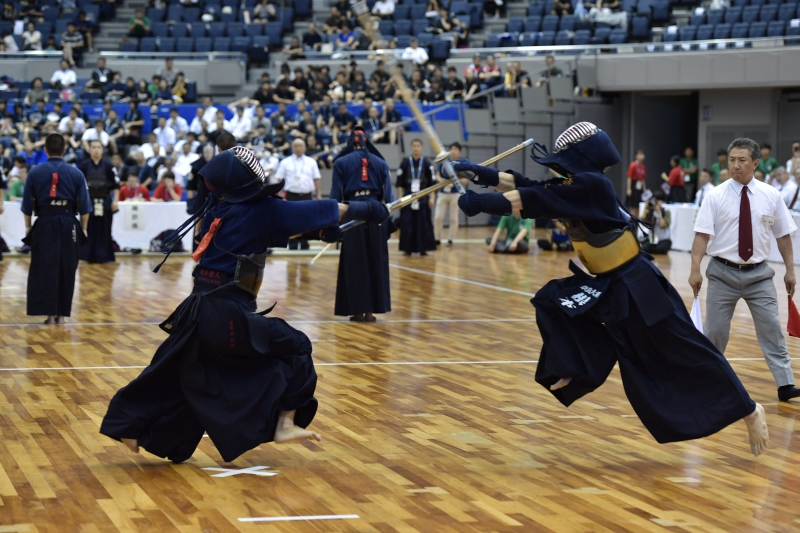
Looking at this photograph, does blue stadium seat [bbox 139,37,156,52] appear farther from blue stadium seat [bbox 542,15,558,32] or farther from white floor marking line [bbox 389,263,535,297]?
white floor marking line [bbox 389,263,535,297]

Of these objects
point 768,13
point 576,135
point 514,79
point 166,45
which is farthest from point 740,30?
point 576,135

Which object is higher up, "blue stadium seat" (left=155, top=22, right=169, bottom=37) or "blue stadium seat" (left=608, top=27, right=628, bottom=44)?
"blue stadium seat" (left=155, top=22, right=169, bottom=37)

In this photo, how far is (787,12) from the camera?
86.8 ft

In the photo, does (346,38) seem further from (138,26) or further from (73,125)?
(73,125)

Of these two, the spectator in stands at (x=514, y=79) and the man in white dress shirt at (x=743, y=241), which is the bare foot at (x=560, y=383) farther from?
the spectator in stands at (x=514, y=79)

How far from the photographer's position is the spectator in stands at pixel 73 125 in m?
26.6

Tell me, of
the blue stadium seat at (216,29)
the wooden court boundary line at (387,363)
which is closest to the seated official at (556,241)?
the wooden court boundary line at (387,363)

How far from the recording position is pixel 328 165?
26.7 meters

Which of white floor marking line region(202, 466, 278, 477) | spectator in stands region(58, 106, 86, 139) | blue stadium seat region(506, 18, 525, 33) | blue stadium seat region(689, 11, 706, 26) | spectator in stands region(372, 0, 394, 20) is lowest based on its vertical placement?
white floor marking line region(202, 466, 278, 477)

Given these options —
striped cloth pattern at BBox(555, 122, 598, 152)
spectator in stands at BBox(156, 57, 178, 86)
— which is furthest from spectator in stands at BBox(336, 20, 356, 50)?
striped cloth pattern at BBox(555, 122, 598, 152)

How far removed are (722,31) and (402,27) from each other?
30.4 feet

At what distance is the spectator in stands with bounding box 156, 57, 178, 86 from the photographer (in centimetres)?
2977

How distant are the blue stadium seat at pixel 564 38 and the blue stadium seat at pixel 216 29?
1033 cm

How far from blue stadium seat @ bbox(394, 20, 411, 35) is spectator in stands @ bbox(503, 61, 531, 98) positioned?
14.1 feet
